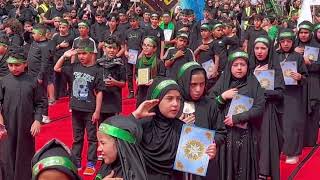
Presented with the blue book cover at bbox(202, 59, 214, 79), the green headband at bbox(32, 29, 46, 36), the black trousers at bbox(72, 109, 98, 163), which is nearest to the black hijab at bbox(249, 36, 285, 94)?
the black trousers at bbox(72, 109, 98, 163)

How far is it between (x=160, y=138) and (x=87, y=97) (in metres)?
3.28

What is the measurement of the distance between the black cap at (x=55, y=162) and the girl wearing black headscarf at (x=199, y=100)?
1969 millimetres

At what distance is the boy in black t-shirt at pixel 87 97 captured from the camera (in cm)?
714

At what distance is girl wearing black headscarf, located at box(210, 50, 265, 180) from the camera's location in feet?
17.9

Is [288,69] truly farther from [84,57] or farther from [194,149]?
[194,149]

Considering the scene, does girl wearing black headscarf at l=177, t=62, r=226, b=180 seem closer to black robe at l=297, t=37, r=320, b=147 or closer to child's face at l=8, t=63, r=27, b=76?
child's face at l=8, t=63, r=27, b=76

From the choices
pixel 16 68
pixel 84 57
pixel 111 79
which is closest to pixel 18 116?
pixel 16 68

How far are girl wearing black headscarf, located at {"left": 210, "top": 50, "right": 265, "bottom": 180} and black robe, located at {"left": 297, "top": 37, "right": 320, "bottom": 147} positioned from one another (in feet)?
9.43

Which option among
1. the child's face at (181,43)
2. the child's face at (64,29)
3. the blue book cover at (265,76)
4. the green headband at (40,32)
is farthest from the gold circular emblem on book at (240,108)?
the child's face at (64,29)

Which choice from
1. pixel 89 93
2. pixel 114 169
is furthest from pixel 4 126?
pixel 114 169

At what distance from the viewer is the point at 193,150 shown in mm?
4137

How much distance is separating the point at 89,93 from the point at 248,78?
2407 millimetres

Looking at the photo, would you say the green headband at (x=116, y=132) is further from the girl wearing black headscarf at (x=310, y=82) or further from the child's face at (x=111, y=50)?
the girl wearing black headscarf at (x=310, y=82)

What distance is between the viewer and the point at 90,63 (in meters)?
7.23
